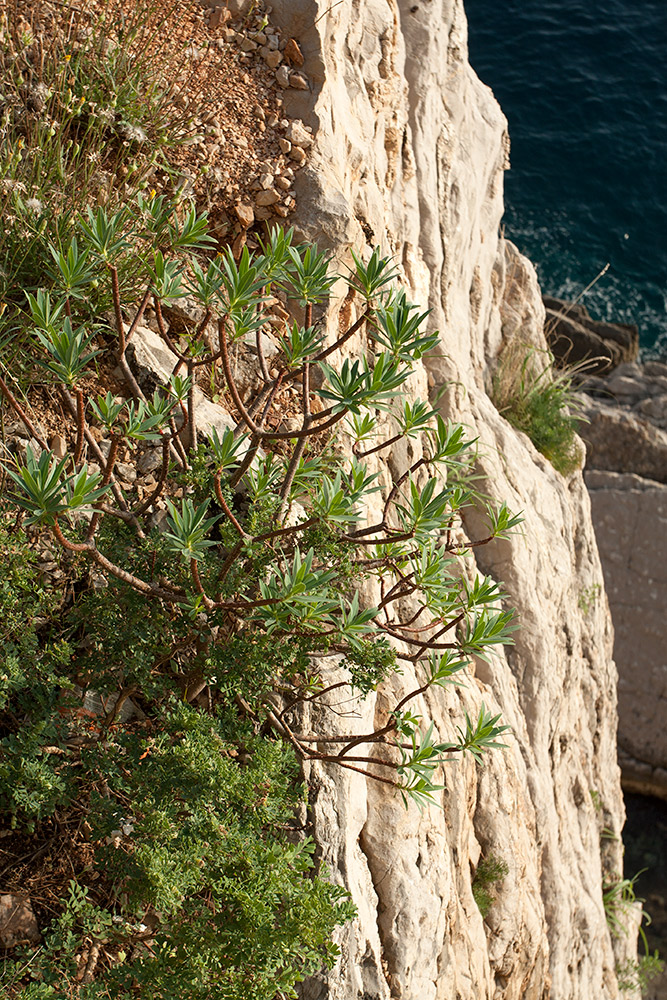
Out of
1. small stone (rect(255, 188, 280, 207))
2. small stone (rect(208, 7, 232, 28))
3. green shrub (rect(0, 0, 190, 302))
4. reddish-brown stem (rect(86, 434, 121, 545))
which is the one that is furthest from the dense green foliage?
small stone (rect(208, 7, 232, 28))

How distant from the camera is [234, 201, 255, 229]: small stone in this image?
3.25m

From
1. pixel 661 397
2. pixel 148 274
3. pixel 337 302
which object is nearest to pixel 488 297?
pixel 337 302

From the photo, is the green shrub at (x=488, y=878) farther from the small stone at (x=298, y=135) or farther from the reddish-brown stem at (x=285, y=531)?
the small stone at (x=298, y=135)

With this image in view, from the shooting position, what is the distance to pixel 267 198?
3.31 m

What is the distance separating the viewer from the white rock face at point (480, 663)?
2836mm

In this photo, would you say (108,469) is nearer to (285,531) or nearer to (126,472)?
(285,531)

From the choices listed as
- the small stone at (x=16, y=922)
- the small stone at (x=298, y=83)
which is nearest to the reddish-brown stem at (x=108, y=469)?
the small stone at (x=16, y=922)

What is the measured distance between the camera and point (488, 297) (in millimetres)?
6492

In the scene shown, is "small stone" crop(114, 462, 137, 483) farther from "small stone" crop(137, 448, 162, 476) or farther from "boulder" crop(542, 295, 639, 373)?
"boulder" crop(542, 295, 639, 373)

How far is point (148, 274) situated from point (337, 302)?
81 centimetres

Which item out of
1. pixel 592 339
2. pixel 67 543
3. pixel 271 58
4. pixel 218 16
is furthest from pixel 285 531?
pixel 592 339

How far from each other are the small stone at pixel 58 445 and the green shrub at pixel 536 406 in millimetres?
4159

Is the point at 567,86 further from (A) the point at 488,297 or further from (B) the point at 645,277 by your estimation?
(A) the point at 488,297

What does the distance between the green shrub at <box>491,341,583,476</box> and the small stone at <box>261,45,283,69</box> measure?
3178 millimetres
